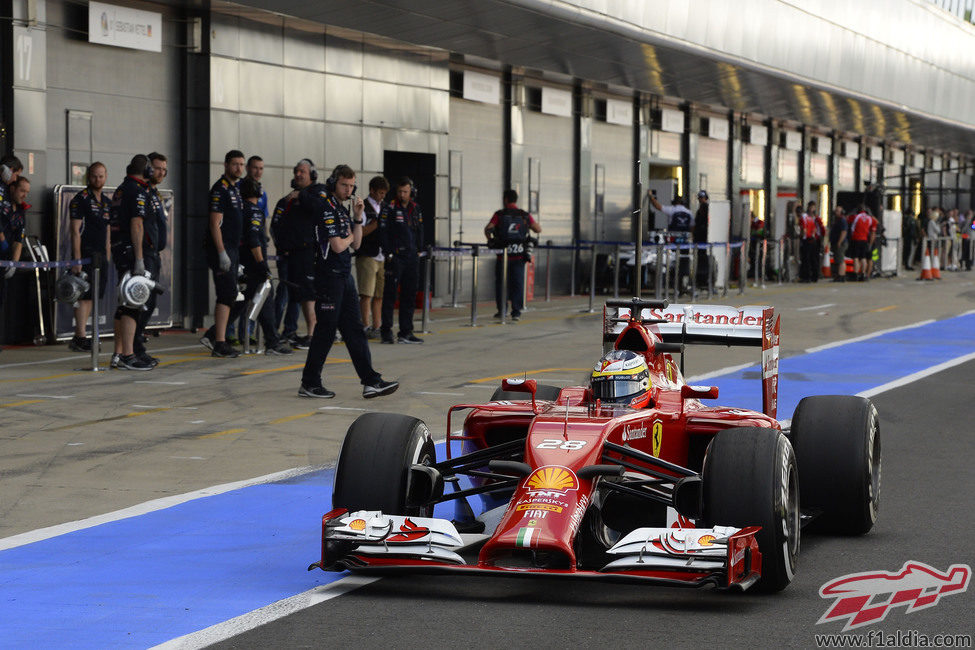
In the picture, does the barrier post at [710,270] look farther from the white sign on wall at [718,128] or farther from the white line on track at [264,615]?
the white line on track at [264,615]

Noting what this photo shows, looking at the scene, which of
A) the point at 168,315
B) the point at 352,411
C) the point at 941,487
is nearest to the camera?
the point at 941,487

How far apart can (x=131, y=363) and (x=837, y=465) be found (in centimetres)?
833

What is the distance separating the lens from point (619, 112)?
3062 cm

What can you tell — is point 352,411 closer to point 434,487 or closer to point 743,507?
point 434,487

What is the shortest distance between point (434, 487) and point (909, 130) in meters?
42.5

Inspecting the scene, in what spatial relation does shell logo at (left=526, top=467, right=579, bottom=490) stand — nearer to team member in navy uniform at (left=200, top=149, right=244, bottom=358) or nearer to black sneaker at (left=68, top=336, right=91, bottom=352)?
team member in navy uniform at (left=200, top=149, right=244, bottom=358)

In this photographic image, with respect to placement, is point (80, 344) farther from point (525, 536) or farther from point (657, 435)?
point (525, 536)

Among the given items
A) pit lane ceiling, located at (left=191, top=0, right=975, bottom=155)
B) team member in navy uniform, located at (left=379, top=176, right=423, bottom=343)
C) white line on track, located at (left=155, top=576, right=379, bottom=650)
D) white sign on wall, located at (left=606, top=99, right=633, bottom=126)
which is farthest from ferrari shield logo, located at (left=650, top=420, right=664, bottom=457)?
white sign on wall, located at (left=606, top=99, right=633, bottom=126)

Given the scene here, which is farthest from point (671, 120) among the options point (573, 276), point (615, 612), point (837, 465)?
point (615, 612)

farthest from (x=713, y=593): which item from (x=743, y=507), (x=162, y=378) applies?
(x=162, y=378)

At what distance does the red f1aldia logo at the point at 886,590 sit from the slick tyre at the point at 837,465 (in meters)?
0.55

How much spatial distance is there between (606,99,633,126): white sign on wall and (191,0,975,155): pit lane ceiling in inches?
29.5

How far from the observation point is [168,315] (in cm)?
1797

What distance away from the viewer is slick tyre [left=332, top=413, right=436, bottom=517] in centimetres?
627
